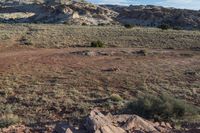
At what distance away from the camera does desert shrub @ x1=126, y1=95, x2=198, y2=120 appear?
14.2m

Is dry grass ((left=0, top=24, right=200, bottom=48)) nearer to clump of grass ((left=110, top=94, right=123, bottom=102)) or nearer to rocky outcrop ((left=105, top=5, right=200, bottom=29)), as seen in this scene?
clump of grass ((left=110, top=94, right=123, bottom=102))

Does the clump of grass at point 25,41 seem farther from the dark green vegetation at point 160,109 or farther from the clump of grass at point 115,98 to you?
the dark green vegetation at point 160,109

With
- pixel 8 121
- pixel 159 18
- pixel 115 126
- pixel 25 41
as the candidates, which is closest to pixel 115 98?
pixel 8 121

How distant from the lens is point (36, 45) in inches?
1481

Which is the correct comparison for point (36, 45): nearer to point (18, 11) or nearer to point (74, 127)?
point (74, 127)

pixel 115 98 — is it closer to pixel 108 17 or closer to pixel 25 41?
pixel 25 41

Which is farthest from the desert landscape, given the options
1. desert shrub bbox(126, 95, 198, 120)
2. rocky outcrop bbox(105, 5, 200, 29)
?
rocky outcrop bbox(105, 5, 200, 29)

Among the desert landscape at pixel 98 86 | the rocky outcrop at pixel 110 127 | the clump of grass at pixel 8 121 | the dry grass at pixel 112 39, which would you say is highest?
the rocky outcrop at pixel 110 127

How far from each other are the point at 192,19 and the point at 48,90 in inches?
3017

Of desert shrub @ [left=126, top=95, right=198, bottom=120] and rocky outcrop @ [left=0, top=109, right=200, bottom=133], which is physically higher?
rocky outcrop @ [left=0, top=109, right=200, bottom=133]

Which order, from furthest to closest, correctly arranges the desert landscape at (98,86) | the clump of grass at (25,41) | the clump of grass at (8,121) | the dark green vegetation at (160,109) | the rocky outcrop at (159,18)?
the rocky outcrop at (159,18) → the clump of grass at (25,41) → the dark green vegetation at (160,109) → the clump of grass at (8,121) → the desert landscape at (98,86)

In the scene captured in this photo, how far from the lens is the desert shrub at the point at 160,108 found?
1420cm

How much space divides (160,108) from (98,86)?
7196 millimetres

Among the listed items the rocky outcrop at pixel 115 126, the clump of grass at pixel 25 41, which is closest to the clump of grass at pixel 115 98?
the rocky outcrop at pixel 115 126
